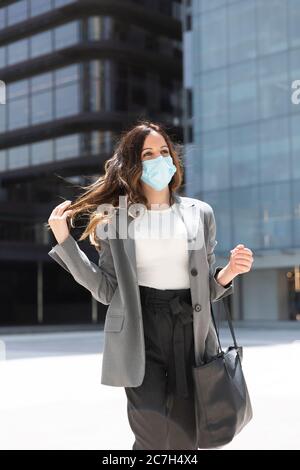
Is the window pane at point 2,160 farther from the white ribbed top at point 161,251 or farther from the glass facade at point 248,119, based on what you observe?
the white ribbed top at point 161,251

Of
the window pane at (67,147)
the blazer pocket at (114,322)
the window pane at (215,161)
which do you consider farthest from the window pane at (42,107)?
the blazer pocket at (114,322)

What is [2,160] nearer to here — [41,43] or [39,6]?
[41,43]

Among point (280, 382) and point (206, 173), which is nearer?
point (280, 382)

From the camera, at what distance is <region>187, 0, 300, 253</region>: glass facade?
37062mm

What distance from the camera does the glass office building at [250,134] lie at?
122ft

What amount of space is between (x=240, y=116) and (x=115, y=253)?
3658 cm

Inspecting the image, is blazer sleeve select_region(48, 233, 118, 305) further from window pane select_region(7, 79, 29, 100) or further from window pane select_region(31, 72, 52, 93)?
window pane select_region(7, 79, 29, 100)

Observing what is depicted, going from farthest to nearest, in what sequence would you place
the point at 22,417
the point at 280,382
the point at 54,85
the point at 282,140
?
the point at 54,85 → the point at 282,140 → the point at 280,382 → the point at 22,417

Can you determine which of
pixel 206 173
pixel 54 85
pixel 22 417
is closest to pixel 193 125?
pixel 206 173

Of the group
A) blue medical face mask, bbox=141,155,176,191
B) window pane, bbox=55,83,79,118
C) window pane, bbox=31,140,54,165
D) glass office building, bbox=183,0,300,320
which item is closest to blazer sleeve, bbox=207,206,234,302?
blue medical face mask, bbox=141,155,176,191

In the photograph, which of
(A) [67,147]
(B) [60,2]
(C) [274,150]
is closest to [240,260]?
(C) [274,150]

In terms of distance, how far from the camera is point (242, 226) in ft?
127

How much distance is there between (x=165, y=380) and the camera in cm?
333
